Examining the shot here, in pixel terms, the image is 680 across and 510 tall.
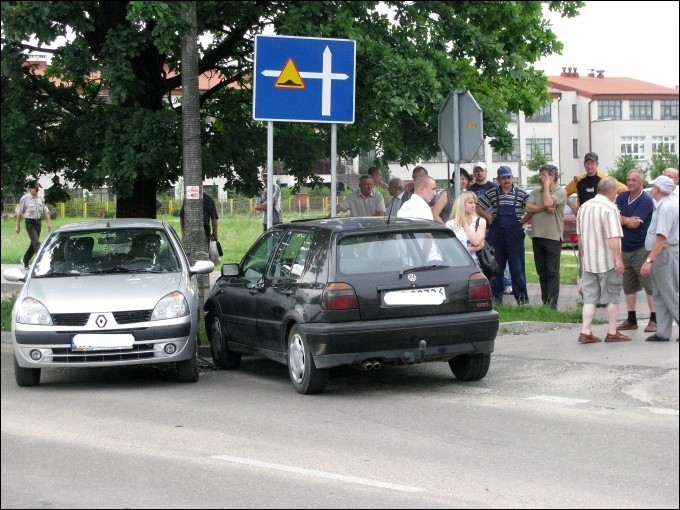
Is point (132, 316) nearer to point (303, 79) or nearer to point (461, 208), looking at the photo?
point (303, 79)

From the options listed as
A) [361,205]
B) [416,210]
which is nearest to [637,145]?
[416,210]

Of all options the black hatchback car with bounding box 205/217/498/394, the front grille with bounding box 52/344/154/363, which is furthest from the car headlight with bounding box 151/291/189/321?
the black hatchback car with bounding box 205/217/498/394

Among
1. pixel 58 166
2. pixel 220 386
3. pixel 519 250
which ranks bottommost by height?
pixel 220 386

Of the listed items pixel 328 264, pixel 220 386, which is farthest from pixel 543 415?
pixel 220 386

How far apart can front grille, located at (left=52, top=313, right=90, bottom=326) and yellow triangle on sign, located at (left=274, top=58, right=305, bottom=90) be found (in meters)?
4.22

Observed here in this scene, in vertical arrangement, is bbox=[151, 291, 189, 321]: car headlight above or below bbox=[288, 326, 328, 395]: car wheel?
above

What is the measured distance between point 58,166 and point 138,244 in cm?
671

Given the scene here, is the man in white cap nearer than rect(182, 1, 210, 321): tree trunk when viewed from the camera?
Yes

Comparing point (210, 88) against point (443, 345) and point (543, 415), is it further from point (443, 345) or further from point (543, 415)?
point (543, 415)

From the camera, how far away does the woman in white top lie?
12773 mm

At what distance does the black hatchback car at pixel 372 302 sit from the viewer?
9266 millimetres

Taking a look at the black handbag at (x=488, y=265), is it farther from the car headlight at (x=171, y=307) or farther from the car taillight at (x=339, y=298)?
the car headlight at (x=171, y=307)

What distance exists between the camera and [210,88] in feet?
60.7

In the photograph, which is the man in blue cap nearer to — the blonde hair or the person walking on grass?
the blonde hair
